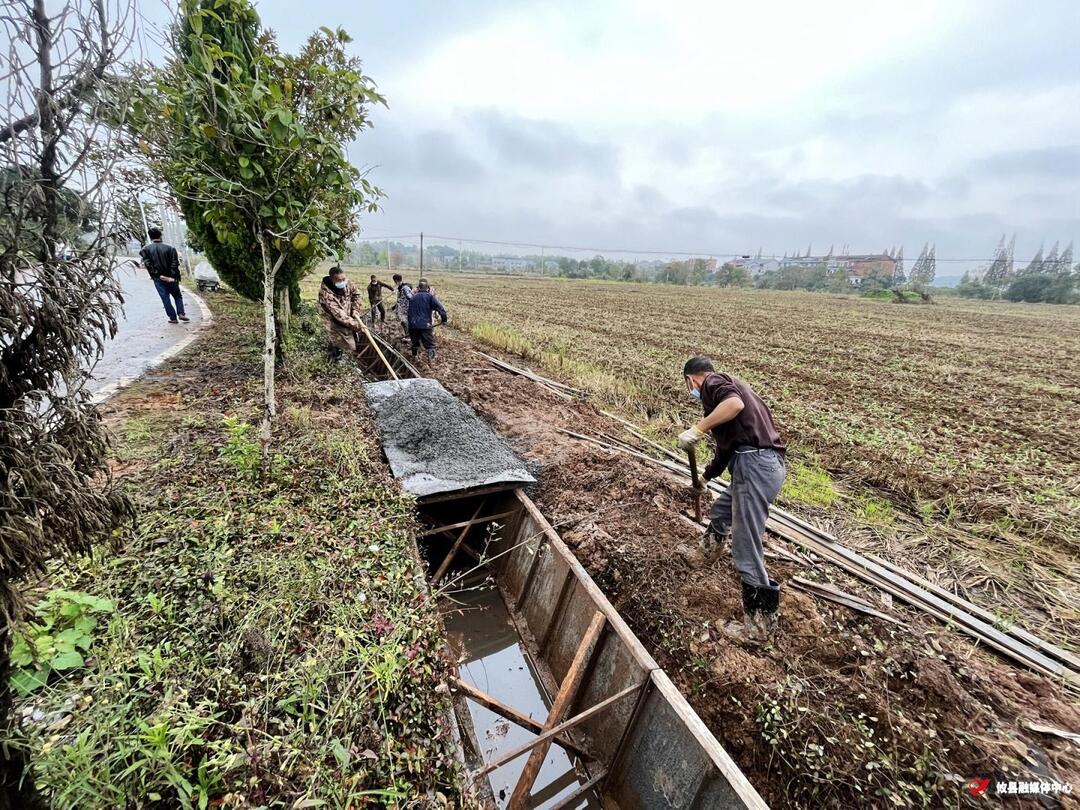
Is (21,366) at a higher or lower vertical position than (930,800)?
higher

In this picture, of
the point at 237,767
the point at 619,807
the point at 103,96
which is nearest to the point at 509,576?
the point at 619,807

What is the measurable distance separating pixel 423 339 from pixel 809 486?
760 cm

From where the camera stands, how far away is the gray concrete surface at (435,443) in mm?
4703

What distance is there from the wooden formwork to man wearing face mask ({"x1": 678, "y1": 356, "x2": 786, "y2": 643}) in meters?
0.89

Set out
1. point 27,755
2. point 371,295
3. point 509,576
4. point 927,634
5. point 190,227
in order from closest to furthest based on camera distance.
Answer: point 27,755, point 927,634, point 509,576, point 190,227, point 371,295

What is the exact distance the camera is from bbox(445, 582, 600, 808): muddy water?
3.14 metres

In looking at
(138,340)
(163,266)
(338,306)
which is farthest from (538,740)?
(163,266)

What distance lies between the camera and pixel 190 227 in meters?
8.29

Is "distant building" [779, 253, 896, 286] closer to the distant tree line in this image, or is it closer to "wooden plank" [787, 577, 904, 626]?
the distant tree line

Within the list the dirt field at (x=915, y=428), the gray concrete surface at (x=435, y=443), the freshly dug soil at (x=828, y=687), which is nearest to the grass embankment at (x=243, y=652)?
the gray concrete surface at (x=435, y=443)

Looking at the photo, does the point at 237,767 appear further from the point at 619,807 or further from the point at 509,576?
the point at 509,576

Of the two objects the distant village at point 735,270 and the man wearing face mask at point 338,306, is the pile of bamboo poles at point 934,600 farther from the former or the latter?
the distant village at point 735,270

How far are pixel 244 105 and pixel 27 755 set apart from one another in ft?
13.3

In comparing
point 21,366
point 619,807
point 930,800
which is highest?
point 21,366
